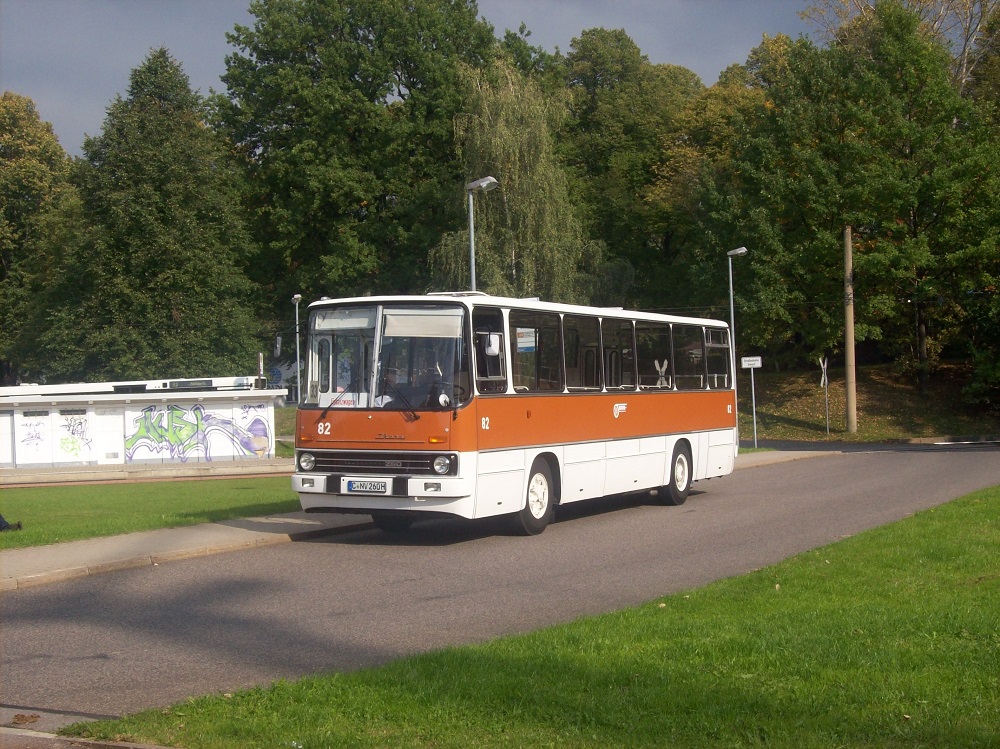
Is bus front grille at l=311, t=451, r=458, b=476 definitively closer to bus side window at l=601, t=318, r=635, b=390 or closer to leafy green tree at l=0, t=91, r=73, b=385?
bus side window at l=601, t=318, r=635, b=390

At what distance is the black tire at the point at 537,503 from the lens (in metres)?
15.6

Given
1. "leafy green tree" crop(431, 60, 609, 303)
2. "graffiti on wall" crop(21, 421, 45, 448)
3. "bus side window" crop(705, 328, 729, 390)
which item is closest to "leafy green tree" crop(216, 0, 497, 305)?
"leafy green tree" crop(431, 60, 609, 303)

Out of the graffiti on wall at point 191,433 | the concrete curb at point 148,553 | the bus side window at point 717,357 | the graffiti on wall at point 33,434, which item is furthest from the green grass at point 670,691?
the graffiti on wall at point 33,434

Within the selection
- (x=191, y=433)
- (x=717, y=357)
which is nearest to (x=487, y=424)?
(x=717, y=357)

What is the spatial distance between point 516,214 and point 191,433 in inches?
632

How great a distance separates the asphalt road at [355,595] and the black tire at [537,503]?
241 mm

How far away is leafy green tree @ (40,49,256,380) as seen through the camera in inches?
2026

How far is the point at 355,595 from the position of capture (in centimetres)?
1088

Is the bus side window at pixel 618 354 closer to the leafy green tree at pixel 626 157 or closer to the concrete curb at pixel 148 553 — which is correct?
the concrete curb at pixel 148 553

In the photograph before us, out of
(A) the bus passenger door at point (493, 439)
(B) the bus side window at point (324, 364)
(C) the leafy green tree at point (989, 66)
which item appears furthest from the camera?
(C) the leafy green tree at point (989, 66)

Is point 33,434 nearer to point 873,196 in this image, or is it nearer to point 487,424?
point 487,424

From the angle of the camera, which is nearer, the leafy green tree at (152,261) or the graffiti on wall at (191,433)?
the graffiti on wall at (191,433)

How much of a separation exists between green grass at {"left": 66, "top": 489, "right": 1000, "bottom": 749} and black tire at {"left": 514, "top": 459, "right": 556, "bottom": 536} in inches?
263

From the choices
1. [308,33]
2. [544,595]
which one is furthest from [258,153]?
[544,595]
